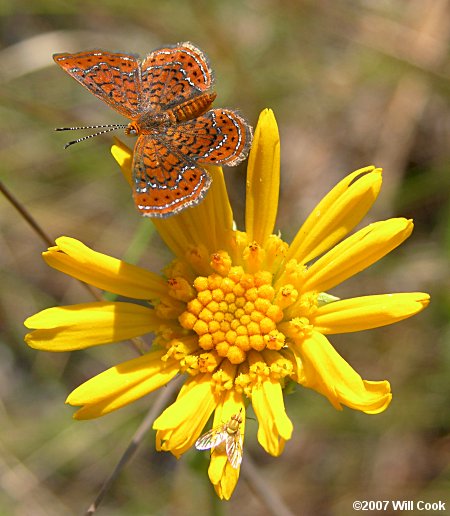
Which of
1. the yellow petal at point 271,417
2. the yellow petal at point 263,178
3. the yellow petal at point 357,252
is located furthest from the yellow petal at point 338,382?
the yellow petal at point 263,178

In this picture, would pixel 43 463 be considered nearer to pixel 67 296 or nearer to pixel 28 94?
pixel 67 296

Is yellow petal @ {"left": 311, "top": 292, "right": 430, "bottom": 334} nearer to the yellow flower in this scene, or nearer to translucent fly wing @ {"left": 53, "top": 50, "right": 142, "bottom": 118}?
the yellow flower

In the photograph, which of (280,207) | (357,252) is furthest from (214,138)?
(280,207)

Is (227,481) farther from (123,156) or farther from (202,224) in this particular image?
(123,156)

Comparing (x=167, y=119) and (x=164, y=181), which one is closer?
(x=164, y=181)

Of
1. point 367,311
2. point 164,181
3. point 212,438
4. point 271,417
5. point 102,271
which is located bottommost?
point 212,438

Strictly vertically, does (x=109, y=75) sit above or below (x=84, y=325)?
above
